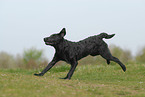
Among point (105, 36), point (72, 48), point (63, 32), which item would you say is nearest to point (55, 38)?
point (63, 32)

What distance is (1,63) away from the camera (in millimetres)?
27703

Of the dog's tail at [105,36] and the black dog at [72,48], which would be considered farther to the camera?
the dog's tail at [105,36]

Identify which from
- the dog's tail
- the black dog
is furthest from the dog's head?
the dog's tail

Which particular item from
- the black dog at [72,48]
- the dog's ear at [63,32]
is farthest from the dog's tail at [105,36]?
the dog's ear at [63,32]

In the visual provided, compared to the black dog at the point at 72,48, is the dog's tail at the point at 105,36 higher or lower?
higher

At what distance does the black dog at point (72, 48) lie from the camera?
9.58m

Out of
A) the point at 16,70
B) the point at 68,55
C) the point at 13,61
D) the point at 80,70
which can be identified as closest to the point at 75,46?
the point at 68,55

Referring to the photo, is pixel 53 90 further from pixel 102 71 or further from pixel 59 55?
pixel 102 71

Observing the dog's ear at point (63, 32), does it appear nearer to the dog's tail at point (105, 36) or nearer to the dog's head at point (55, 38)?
the dog's head at point (55, 38)

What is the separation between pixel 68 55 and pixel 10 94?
418 cm

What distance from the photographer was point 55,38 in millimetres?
9516

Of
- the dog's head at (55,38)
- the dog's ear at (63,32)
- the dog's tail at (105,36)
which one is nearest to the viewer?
the dog's head at (55,38)

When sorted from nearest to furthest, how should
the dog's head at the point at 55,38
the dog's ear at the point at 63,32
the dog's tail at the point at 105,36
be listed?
1. the dog's head at the point at 55,38
2. the dog's ear at the point at 63,32
3. the dog's tail at the point at 105,36

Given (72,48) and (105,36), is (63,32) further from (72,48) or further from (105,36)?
(105,36)
